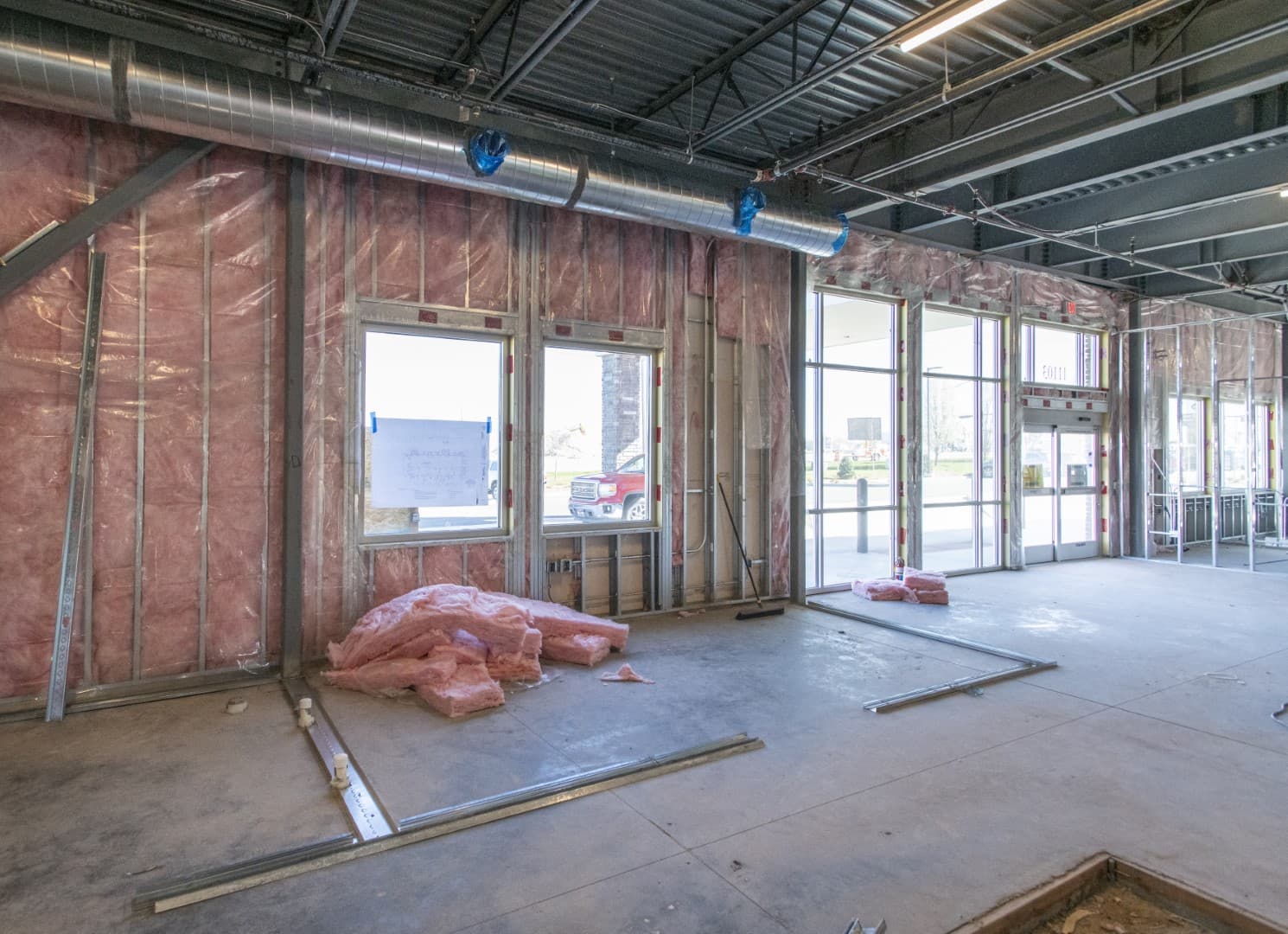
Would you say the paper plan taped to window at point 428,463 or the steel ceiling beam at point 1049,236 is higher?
the steel ceiling beam at point 1049,236

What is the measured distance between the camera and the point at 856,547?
34.4ft

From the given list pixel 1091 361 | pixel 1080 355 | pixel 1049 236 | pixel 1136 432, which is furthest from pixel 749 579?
pixel 1136 432

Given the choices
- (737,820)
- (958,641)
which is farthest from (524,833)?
(958,641)

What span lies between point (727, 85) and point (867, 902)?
5.11 meters

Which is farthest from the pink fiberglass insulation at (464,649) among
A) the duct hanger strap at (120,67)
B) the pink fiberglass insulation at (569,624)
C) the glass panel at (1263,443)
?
the glass panel at (1263,443)

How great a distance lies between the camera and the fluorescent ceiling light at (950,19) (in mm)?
3422

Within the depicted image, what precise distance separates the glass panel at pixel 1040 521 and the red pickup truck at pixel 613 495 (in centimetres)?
589

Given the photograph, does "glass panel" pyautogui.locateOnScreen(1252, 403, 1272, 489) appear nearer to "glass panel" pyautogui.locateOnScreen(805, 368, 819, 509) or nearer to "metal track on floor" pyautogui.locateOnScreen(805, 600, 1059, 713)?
"glass panel" pyautogui.locateOnScreen(805, 368, 819, 509)

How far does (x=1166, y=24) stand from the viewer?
172 inches

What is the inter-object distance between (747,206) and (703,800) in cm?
434

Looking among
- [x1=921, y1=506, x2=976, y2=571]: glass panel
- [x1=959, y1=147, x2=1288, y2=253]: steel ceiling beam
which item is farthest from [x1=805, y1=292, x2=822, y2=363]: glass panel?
[x1=921, y1=506, x2=976, y2=571]: glass panel

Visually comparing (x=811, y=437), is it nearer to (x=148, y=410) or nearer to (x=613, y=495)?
(x=613, y=495)

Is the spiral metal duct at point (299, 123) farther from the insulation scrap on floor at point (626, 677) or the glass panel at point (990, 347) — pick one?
the glass panel at point (990, 347)

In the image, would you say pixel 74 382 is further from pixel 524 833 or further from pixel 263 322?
pixel 524 833
